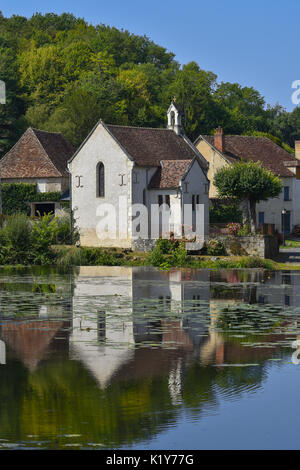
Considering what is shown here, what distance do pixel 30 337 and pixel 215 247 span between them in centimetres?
2909

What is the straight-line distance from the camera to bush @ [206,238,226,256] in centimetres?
4997

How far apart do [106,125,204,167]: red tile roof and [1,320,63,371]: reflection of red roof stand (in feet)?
117

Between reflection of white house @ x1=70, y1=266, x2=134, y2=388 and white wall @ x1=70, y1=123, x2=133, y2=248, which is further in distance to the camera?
white wall @ x1=70, y1=123, x2=133, y2=248

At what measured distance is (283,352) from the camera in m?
19.8

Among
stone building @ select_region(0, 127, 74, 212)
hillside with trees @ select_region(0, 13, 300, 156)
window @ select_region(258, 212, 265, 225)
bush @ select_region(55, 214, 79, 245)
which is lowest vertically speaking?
bush @ select_region(55, 214, 79, 245)

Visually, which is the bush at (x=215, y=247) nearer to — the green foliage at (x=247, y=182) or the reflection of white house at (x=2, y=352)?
the green foliage at (x=247, y=182)

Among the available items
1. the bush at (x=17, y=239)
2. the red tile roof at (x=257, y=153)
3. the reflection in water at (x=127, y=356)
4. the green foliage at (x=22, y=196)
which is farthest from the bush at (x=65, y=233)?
the red tile roof at (x=257, y=153)

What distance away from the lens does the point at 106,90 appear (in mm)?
102625

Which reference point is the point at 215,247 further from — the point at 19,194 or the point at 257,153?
the point at 257,153

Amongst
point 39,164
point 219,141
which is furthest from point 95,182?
point 219,141

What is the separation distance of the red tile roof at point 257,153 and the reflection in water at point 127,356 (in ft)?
145

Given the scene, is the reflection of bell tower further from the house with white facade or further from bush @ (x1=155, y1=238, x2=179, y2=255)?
bush @ (x1=155, y1=238, x2=179, y2=255)

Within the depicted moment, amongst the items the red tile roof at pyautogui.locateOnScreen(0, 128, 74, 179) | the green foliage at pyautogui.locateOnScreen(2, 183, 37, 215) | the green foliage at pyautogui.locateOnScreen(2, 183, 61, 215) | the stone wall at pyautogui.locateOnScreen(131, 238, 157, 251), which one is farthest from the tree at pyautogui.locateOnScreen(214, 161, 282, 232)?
the green foliage at pyautogui.locateOnScreen(2, 183, 37, 215)
